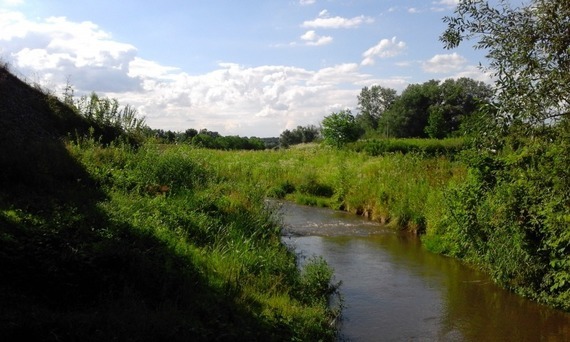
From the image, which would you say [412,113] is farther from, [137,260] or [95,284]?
[95,284]

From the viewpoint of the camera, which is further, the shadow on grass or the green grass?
the green grass

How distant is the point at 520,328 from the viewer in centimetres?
967

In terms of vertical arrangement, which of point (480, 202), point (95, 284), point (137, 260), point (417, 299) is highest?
point (480, 202)

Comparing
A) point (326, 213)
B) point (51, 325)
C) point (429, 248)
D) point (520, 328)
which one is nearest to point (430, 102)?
point (326, 213)

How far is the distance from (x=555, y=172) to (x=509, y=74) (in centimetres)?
155

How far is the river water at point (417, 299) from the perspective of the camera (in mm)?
9328

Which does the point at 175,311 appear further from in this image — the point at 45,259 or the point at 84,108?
the point at 84,108

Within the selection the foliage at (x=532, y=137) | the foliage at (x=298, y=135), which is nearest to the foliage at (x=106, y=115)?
the foliage at (x=532, y=137)

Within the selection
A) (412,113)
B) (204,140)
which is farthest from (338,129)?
(412,113)

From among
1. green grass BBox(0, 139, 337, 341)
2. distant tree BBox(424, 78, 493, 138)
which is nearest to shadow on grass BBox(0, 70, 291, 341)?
green grass BBox(0, 139, 337, 341)

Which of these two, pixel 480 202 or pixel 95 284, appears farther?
pixel 480 202

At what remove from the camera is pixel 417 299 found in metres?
11.1

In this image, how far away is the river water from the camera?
9.33 m

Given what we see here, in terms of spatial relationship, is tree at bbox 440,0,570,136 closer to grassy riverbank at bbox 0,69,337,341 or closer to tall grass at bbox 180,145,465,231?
grassy riverbank at bbox 0,69,337,341
